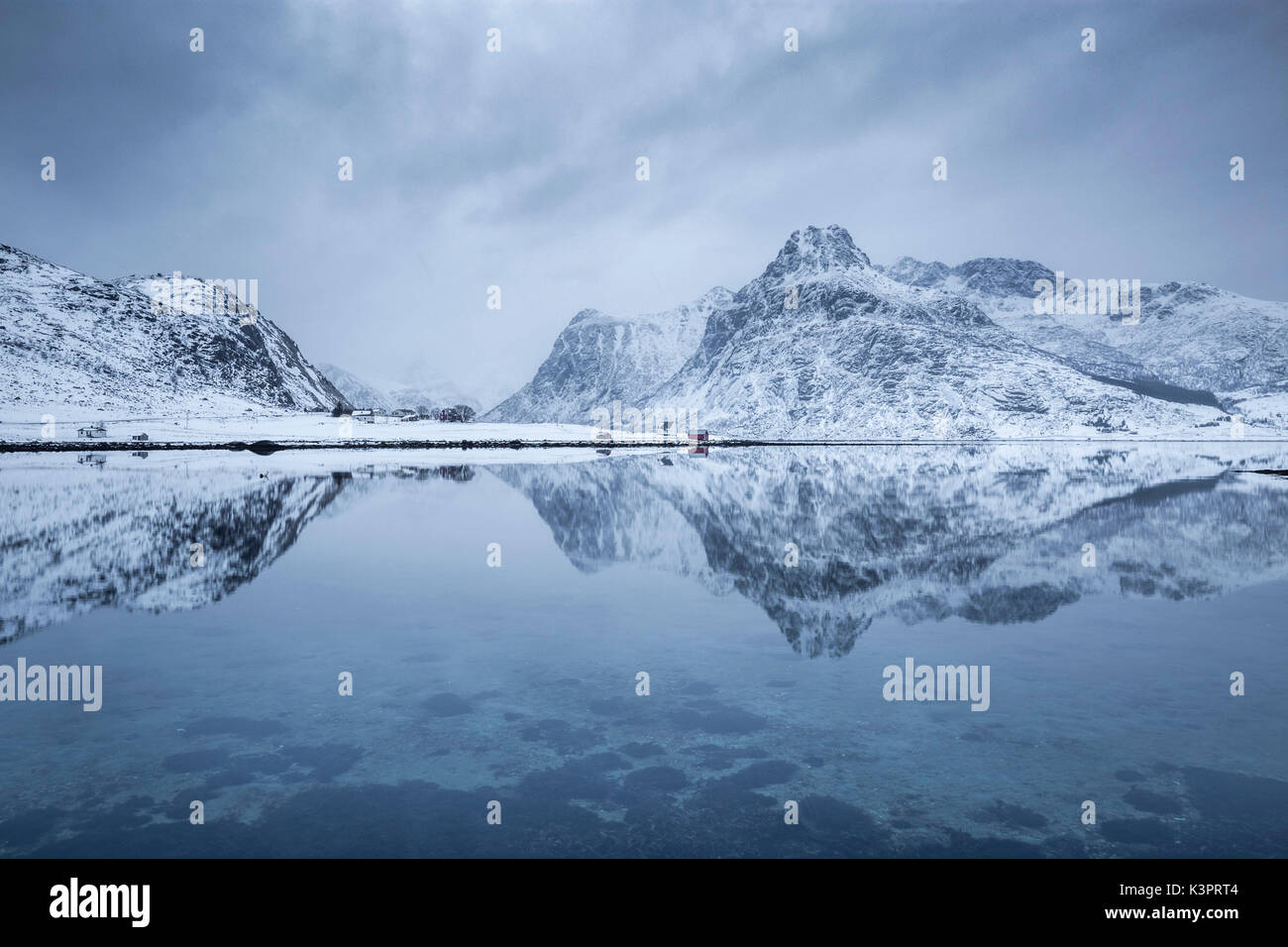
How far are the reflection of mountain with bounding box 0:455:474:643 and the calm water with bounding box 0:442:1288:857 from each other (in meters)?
0.26

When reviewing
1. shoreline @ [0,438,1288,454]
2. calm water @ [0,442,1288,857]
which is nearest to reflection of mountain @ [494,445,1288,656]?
calm water @ [0,442,1288,857]

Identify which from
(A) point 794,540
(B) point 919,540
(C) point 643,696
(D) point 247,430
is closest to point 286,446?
(D) point 247,430

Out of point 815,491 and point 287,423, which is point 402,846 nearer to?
point 815,491

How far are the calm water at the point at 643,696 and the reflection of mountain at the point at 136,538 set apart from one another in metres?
0.26

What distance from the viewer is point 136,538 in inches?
1246

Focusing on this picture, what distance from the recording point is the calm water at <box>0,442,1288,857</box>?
9.70 m

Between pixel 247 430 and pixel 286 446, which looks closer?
pixel 286 446

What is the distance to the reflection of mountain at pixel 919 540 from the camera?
22422mm

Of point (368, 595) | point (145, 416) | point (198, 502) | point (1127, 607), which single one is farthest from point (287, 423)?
point (1127, 607)

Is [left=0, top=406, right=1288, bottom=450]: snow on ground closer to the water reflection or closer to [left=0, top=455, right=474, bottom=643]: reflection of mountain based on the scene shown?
[left=0, top=455, right=474, bottom=643]: reflection of mountain

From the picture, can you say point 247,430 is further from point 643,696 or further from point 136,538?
point 643,696

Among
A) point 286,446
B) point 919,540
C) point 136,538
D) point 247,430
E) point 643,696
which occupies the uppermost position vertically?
point 247,430

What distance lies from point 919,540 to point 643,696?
69.7 ft

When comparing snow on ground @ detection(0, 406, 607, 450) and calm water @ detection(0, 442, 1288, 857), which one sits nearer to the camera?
calm water @ detection(0, 442, 1288, 857)
